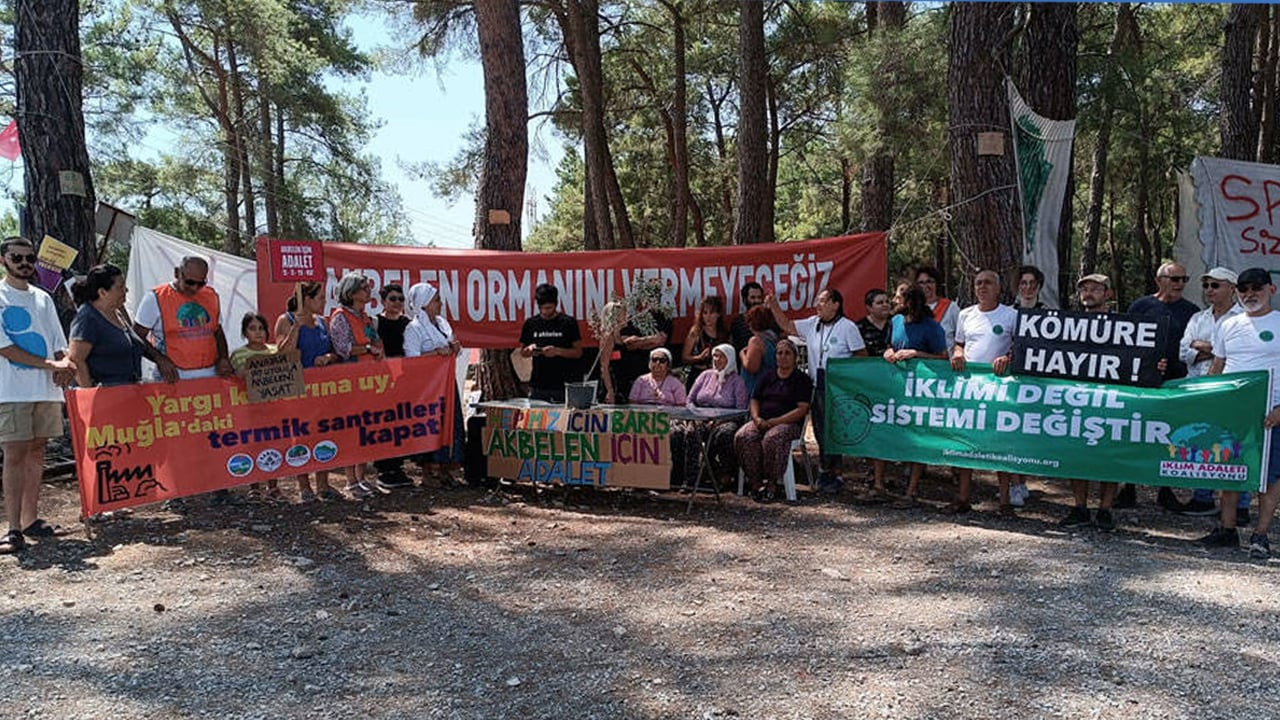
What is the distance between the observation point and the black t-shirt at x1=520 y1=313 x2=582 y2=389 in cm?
803

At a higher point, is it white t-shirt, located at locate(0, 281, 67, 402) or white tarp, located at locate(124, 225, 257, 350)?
white tarp, located at locate(124, 225, 257, 350)

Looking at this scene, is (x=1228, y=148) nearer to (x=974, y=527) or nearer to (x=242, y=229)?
(x=974, y=527)

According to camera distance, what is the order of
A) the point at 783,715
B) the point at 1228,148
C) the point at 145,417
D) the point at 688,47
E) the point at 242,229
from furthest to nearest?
the point at 242,229
the point at 688,47
the point at 1228,148
the point at 145,417
the point at 783,715

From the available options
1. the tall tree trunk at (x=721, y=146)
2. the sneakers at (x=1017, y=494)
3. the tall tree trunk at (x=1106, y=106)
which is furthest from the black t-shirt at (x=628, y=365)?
the tall tree trunk at (x=721, y=146)

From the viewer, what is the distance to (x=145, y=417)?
6387 millimetres


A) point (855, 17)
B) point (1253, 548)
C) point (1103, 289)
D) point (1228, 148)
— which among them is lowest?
point (1253, 548)

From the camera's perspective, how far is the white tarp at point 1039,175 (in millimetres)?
7750

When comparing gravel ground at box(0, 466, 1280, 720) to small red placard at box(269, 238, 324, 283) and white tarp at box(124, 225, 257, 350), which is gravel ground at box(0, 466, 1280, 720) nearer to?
small red placard at box(269, 238, 324, 283)

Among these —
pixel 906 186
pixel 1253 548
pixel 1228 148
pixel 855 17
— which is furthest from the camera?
pixel 906 186

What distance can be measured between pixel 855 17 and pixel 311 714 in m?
17.2

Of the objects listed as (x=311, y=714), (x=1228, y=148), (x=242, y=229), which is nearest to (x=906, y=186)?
(x=1228, y=148)

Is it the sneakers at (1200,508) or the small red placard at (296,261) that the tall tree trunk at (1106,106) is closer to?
the sneakers at (1200,508)

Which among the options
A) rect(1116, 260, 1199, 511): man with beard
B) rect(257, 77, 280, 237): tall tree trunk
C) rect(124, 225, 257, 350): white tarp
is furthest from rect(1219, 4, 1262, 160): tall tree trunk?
rect(257, 77, 280, 237): tall tree trunk

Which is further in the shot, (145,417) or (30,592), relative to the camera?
(145,417)
